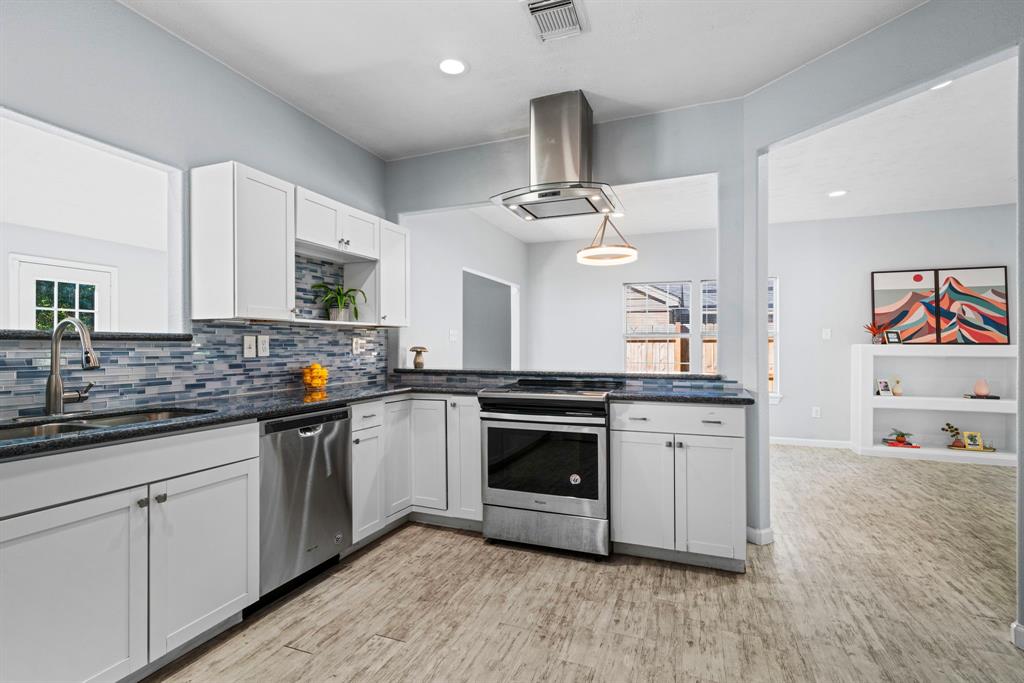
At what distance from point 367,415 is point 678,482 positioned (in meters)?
1.80

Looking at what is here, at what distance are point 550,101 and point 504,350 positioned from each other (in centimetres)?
427

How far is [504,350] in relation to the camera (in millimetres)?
6957

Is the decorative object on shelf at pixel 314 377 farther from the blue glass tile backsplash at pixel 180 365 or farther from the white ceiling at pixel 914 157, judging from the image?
the white ceiling at pixel 914 157

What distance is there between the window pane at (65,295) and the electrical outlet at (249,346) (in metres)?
0.82

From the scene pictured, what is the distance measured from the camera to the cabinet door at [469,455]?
312cm

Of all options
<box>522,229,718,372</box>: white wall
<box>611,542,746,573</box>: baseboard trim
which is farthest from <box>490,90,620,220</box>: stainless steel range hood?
<box>522,229,718,372</box>: white wall

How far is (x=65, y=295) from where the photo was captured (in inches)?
97.0

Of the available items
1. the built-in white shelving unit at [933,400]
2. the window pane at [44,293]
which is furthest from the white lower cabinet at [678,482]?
the built-in white shelving unit at [933,400]

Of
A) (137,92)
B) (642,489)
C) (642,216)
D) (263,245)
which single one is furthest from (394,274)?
(642,216)

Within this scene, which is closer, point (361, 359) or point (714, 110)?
point (714, 110)

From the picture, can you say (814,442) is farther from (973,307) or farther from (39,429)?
(39,429)

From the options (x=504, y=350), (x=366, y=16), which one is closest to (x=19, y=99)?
(x=366, y=16)

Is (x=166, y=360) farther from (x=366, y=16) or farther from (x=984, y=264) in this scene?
(x=984, y=264)

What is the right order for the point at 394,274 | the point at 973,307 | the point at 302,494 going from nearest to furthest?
1. the point at 302,494
2. the point at 394,274
3. the point at 973,307
